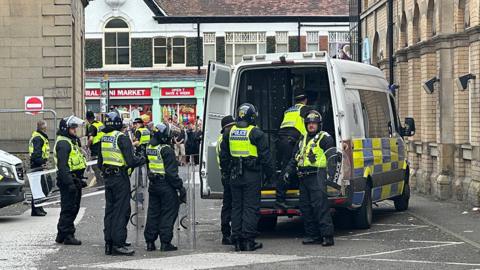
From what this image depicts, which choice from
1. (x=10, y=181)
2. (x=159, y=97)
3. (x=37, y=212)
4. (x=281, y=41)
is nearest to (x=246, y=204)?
(x=10, y=181)

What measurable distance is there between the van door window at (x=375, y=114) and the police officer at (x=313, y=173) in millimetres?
2074

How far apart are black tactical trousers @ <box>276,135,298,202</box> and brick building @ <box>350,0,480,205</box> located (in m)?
6.39

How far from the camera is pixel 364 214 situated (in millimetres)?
16219

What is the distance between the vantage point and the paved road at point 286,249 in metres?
12.5

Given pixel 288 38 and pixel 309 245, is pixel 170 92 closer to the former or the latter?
pixel 288 38

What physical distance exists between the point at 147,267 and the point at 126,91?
46.5 meters

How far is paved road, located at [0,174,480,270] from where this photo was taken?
12523 mm

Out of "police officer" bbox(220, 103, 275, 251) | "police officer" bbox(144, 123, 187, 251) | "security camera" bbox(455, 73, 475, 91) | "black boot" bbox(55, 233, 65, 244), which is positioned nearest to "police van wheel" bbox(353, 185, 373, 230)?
"police officer" bbox(220, 103, 275, 251)

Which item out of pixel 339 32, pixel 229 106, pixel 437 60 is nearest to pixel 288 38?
pixel 339 32

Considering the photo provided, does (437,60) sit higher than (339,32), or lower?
lower

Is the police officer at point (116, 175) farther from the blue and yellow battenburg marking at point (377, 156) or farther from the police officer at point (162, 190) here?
the blue and yellow battenburg marking at point (377, 156)

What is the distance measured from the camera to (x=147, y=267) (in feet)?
40.7

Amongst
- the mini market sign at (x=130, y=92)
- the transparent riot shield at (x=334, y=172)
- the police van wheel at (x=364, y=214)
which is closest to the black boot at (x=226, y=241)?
the transparent riot shield at (x=334, y=172)

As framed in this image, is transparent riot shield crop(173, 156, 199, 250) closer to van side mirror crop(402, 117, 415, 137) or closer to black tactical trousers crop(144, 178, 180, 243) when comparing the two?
black tactical trousers crop(144, 178, 180, 243)
